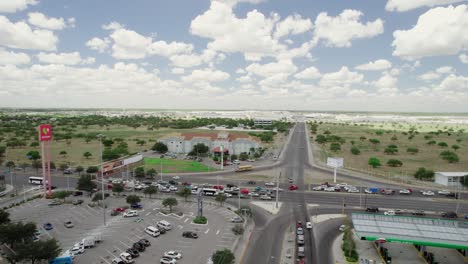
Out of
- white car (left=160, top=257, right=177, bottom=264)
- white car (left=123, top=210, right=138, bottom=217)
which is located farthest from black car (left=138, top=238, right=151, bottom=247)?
white car (left=123, top=210, right=138, bottom=217)

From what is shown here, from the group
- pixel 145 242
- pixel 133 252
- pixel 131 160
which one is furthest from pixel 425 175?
pixel 131 160

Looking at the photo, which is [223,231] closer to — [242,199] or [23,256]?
[242,199]

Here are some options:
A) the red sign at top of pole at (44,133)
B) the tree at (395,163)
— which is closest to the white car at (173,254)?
the red sign at top of pole at (44,133)

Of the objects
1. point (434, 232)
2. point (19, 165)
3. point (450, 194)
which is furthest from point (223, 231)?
point (19, 165)

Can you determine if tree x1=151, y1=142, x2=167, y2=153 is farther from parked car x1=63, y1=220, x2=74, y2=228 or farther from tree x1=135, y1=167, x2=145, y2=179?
parked car x1=63, y1=220, x2=74, y2=228

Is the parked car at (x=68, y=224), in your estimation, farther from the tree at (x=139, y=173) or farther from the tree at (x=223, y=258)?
the tree at (x=139, y=173)

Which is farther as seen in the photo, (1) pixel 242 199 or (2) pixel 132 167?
(2) pixel 132 167

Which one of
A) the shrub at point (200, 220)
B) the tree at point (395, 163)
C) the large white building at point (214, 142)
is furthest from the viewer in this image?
the large white building at point (214, 142)
